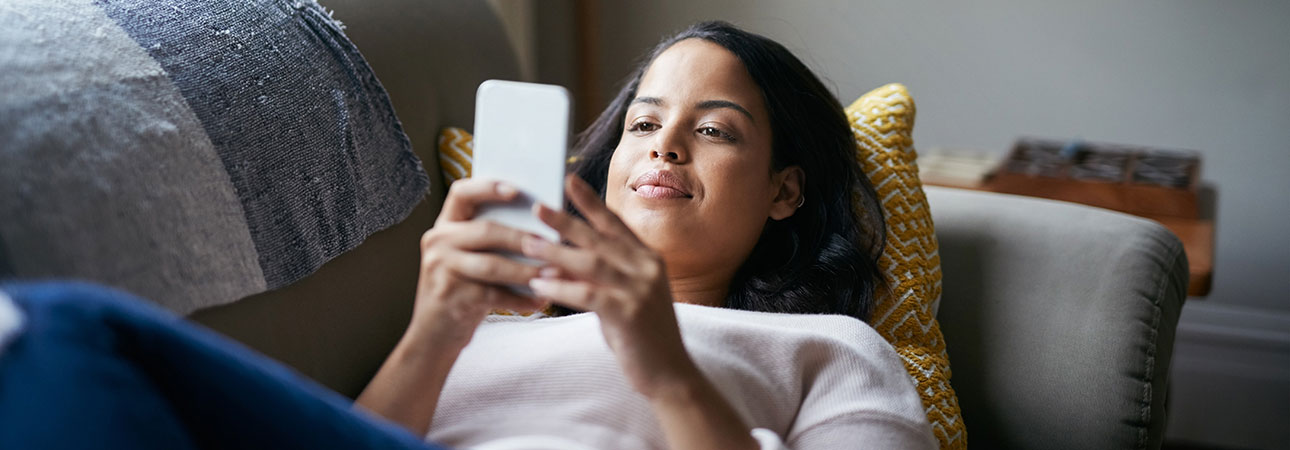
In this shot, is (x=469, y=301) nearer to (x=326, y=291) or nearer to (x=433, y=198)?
(x=326, y=291)

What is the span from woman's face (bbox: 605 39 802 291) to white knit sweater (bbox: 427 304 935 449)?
0.11 meters

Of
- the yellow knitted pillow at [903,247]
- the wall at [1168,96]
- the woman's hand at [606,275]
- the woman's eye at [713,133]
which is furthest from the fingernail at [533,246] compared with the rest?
the wall at [1168,96]

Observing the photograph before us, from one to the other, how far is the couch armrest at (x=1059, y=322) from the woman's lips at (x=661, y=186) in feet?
1.40

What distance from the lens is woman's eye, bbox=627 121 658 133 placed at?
1170 millimetres

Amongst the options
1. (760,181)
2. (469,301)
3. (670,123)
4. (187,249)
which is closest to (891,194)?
(760,181)

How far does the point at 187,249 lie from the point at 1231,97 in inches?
79.1

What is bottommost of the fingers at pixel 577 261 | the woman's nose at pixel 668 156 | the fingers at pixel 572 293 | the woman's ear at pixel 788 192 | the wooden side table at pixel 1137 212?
the wooden side table at pixel 1137 212

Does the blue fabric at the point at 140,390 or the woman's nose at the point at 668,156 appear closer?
the blue fabric at the point at 140,390

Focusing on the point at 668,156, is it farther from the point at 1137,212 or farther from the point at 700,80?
the point at 1137,212

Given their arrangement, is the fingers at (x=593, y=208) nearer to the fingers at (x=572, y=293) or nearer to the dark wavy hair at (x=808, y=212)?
the fingers at (x=572, y=293)

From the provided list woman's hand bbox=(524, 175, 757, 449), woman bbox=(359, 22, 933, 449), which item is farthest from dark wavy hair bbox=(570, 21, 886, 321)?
woman's hand bbox=(524, 175, 757, 449)

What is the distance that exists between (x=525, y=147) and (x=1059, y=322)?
0.75 m

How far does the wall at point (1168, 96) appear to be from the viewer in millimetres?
2076

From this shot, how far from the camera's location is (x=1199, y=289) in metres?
1.52
